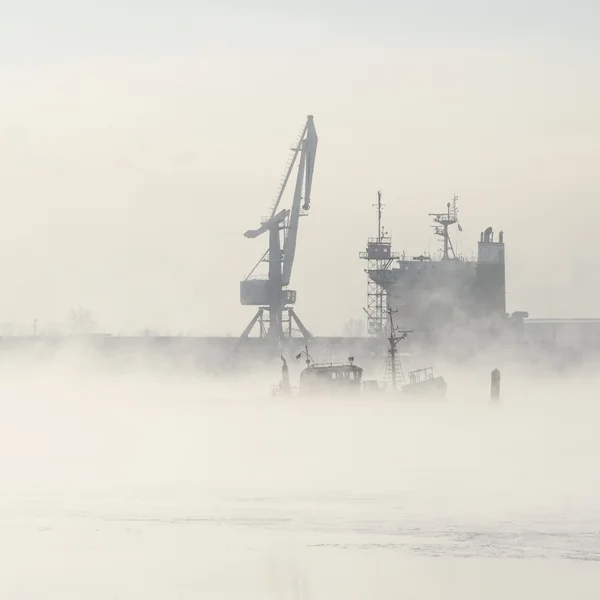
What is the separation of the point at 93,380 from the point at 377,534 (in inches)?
5006

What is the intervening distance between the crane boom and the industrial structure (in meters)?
21.1

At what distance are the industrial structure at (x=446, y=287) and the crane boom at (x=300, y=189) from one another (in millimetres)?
21111

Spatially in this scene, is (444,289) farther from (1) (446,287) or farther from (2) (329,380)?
(2) (329,380)

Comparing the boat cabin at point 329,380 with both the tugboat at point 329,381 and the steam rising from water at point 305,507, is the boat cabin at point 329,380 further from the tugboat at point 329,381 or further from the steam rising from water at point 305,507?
the steam rising from water at point 305,507

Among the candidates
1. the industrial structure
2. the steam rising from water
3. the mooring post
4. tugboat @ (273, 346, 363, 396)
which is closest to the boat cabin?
tugboat @ (273, 346, 363, 396)

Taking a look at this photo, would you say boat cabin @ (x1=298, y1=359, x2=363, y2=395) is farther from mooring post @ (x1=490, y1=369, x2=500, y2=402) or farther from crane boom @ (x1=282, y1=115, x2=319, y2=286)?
crane boom @ (x1=282, y1=115, x2=319, y2=286)

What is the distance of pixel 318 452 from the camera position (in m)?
61.2

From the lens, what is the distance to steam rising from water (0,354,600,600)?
102 ft

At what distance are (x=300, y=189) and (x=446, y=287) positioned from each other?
29.0 meters

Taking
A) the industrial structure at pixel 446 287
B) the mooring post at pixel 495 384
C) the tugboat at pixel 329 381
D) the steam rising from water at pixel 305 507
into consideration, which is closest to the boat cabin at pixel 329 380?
the tugboat at pixel 329 381

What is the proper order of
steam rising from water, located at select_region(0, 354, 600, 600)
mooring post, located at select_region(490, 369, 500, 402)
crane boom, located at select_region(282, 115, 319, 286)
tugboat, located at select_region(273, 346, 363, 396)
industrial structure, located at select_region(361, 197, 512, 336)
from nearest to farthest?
steam rising from water, located at select_region(0, 354, 600, 600) → tugboat, located at select_region(273, 346, 363, 396) → mooring post, located at select_region(490, 369, 500, 402) → industrial structure, located at select_region(361, 197, 512, 336) → crane boom, located at select_region(282, 115, 319, 286)

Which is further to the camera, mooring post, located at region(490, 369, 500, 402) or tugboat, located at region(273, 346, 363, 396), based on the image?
mooring post, located at region(490, 369, 500, 402)

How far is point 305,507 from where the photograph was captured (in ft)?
136

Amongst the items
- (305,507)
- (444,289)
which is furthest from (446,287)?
(305,507)
